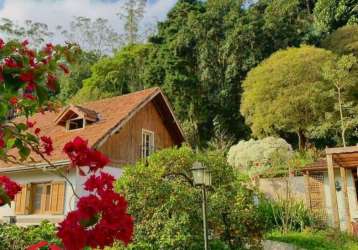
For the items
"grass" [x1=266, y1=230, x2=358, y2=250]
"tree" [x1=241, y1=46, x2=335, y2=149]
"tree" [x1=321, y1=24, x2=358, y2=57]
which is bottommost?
"grass" [x1=266, y1=230, x2=358, y2=250]

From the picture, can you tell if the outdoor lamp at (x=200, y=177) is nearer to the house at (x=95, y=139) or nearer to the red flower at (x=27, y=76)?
the red flower at (x=27, y=76)

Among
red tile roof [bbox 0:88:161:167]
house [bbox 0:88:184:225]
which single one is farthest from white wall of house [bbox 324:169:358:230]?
red tile roof [bbox 0:88:161:167]

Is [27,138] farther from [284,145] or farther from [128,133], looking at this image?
[284,145]

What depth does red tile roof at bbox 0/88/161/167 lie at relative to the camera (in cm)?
1486

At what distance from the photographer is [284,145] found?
61.9 ft

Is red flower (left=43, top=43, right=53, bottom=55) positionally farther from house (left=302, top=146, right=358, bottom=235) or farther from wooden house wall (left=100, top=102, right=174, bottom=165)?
house (left=302, top=146, right=358, bottom=235)

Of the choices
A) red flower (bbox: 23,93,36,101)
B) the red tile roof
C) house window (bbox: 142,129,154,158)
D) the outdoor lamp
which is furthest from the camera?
house window (bbox: 142,129,154,158)

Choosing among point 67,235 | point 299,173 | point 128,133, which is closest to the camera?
point 67,235

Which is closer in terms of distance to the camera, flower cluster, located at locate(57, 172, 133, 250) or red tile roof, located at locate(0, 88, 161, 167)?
flower cluster, located at locate(57, 172, 133, 250)

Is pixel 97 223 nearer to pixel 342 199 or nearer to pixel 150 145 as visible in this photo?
pixel 150 145

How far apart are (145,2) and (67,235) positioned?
41413mm

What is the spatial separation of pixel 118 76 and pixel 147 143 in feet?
54.8

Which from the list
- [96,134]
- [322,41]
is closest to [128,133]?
[96,134]

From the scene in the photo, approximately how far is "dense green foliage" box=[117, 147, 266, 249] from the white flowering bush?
31.4ft
